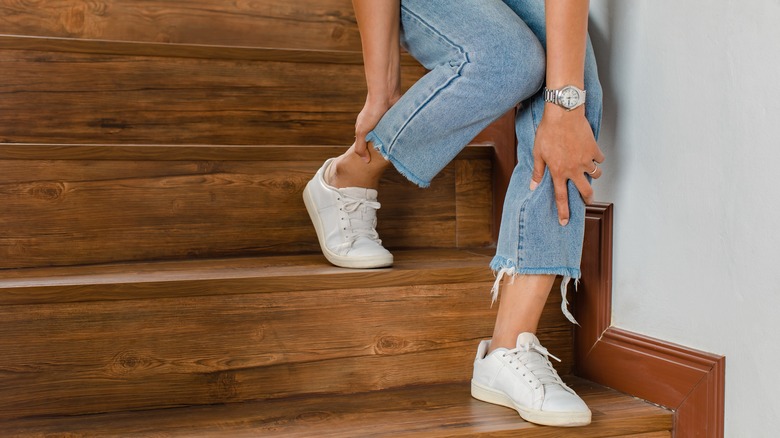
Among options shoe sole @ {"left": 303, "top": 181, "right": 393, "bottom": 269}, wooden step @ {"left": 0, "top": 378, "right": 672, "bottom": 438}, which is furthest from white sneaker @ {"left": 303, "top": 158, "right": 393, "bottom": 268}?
wooden step @ {"left": 0, "top": 378, "right": 672, "bottom": 438}

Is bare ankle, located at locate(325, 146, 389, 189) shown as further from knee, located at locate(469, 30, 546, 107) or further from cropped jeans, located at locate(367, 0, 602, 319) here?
knee, located at locate(469, 30, 546, 107)

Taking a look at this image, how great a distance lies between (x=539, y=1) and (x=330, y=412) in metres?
0.71

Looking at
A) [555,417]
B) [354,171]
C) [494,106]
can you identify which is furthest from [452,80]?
[555,417]

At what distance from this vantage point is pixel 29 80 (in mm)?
1512

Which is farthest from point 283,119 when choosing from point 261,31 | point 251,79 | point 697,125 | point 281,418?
point 697,125

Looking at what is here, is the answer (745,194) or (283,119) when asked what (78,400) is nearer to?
(283,119)

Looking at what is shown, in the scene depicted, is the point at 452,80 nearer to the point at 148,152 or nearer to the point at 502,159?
the point at 502,159

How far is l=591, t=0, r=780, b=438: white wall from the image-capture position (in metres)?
0.96

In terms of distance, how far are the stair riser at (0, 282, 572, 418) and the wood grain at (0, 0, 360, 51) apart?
1116 millimetres

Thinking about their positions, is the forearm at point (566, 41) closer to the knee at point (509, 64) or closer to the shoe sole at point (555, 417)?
the knee at point (509, 64)

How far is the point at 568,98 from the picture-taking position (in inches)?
40.8

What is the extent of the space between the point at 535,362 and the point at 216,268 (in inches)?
21.8

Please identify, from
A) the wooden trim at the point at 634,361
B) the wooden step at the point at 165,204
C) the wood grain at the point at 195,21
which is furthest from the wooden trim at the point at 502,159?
the wood grain at the point at 195,21

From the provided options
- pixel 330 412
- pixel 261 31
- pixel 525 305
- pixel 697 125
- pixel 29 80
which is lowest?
pixel 330 412
